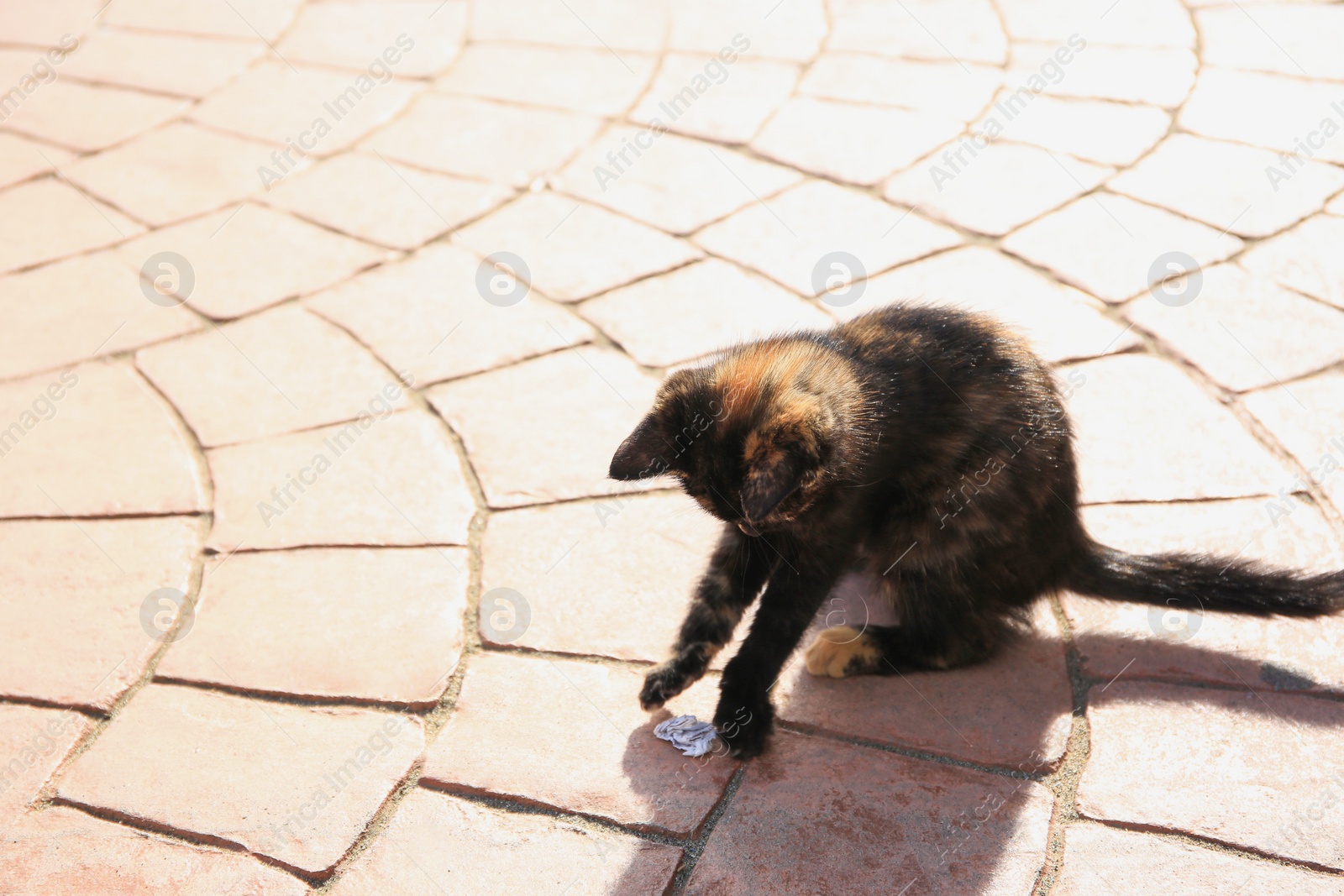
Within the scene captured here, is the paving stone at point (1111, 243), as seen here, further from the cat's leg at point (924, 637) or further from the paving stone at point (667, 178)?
the cat's leg at point (924, 637)

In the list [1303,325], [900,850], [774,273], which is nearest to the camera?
[900,850]

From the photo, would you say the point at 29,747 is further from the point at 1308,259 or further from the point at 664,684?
the point at 1308,259

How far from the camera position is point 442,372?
3.70 m

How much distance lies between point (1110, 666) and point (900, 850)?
31.3 inches

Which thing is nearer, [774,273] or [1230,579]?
[1230,579]

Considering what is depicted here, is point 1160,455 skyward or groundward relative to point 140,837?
groundward

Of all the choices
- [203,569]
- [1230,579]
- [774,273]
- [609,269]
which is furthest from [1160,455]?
[203,569]

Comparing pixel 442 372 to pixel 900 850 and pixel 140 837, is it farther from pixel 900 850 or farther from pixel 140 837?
pixel 900 850

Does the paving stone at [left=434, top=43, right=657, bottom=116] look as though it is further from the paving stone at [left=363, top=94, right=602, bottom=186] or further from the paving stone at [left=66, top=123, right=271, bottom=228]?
the paving stone at [left=66, top=123, right=271, bottom=228]

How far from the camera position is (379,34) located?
5734 mm

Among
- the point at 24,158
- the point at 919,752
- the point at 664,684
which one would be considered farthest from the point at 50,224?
the point at 919,752

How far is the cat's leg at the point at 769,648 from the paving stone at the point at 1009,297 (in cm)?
137

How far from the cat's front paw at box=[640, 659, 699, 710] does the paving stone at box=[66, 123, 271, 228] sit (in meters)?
3.11

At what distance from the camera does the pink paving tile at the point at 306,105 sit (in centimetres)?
497
